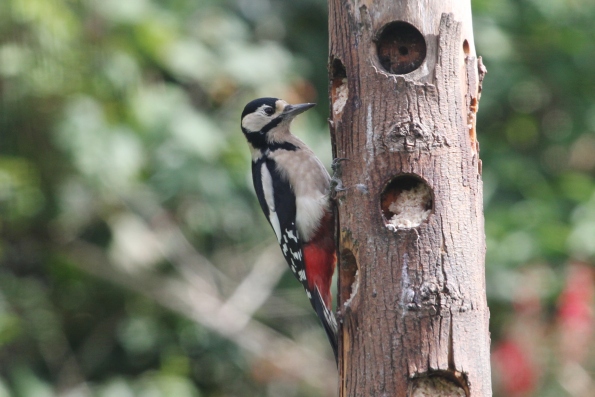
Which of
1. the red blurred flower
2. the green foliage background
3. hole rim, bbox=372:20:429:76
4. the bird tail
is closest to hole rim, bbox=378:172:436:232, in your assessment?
hole rim, bbox=372:20:429:76

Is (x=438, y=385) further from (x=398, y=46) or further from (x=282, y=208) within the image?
(x=282, y=208)

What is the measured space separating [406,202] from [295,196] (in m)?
1.43

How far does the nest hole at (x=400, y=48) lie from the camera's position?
10.8 feet

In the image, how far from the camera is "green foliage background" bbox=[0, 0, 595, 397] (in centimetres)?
625

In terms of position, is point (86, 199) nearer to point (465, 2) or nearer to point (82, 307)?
point (82, 307)

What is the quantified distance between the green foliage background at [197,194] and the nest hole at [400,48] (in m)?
3.09

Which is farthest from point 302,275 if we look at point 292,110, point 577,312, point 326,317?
point 577,312

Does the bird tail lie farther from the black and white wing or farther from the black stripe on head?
the black stripe on head

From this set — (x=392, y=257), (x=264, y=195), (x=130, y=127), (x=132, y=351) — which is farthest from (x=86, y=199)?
(x=392, y=257)

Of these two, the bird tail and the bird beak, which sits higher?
the bird beak

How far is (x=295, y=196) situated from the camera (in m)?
4.59

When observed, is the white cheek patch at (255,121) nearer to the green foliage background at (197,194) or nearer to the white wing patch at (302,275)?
the white wing patch at (302,275)

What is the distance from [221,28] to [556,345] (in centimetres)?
363

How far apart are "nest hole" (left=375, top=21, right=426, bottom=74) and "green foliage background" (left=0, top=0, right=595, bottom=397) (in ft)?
10.1
